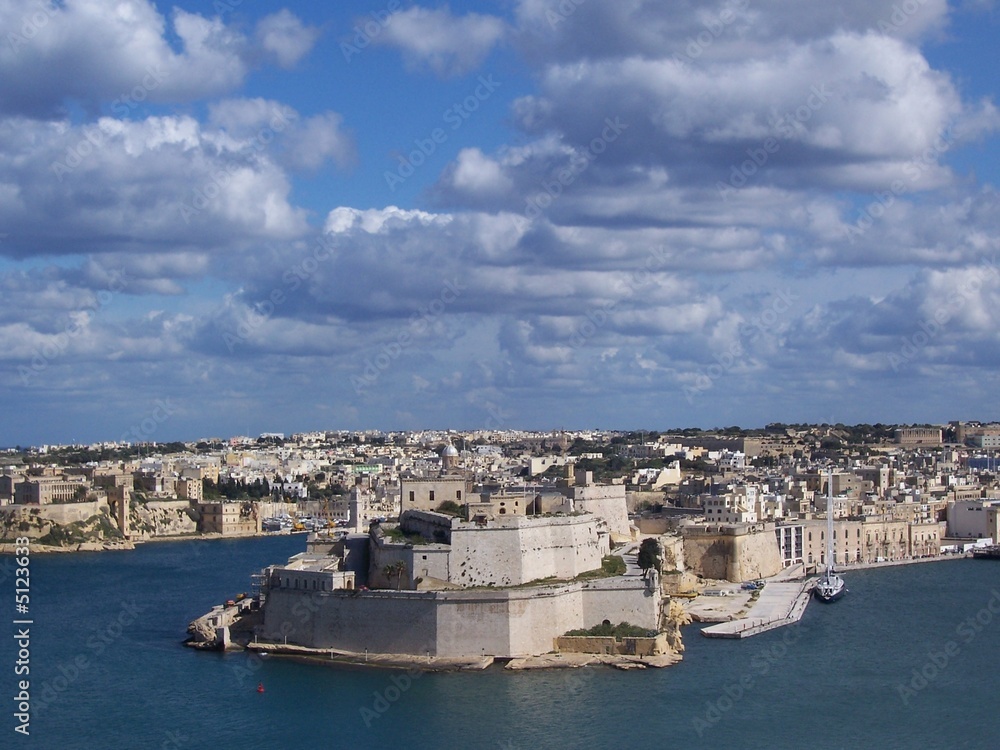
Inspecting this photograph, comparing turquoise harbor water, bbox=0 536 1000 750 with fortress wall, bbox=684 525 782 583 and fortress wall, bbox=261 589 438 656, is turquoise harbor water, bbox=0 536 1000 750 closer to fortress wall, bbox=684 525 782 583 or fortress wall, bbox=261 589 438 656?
fortress wall, bbox=261 589 438 656

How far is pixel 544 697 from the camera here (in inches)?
643

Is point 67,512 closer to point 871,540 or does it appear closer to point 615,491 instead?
point 615,491

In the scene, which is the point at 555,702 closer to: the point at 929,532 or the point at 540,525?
the point at 540,525

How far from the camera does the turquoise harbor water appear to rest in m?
15.2

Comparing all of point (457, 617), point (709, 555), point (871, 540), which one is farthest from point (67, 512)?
point (457, 617)

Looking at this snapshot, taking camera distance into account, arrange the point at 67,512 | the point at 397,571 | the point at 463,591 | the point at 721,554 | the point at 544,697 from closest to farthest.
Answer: the point at 544,697 → the point at 463,591 → the point at 397,571 → the point at 721,554 → the point at 67,512

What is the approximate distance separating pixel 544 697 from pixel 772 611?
7467mm

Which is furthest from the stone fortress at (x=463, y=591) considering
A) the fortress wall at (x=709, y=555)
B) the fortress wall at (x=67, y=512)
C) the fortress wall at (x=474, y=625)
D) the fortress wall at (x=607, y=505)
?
the fortress wall at (x=67, y=512)

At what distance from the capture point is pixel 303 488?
2130 inches

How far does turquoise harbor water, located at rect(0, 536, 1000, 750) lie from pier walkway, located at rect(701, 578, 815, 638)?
29 centimetres

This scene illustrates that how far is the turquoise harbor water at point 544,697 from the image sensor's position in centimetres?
1518

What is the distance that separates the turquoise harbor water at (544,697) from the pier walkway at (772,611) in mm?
290

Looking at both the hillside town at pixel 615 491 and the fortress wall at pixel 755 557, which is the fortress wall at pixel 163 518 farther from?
the fortress wall at pixel 755 557

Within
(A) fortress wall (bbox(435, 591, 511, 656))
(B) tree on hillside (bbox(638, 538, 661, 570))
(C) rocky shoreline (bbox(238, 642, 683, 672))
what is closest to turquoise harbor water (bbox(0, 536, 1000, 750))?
(C) rocky shoreline (bbox(238, 642, 683, 672))
